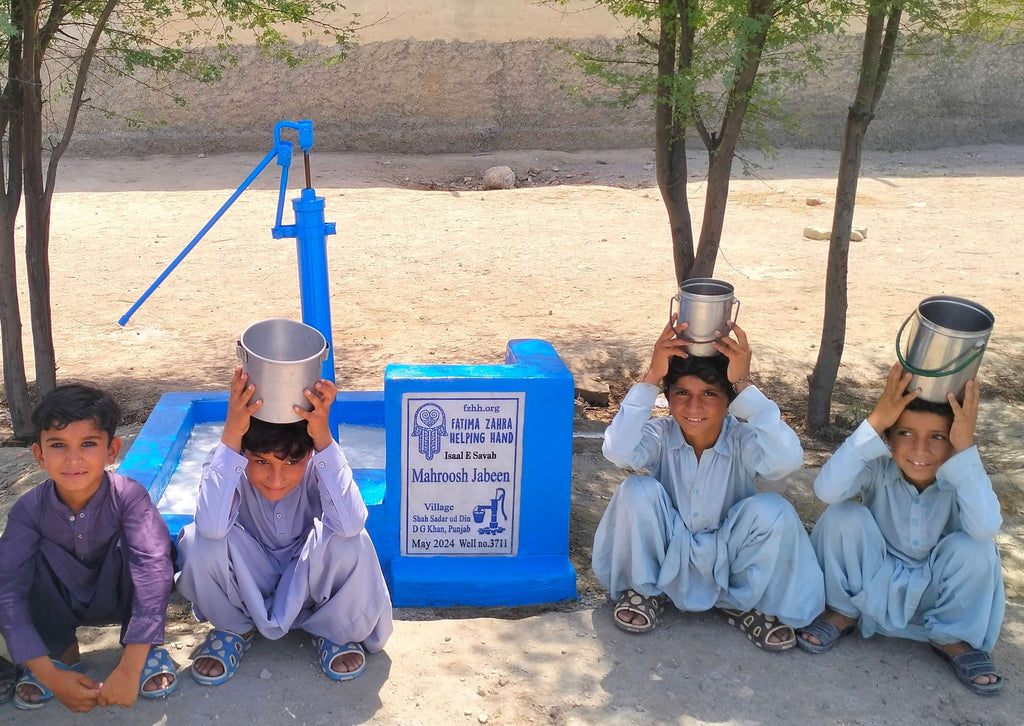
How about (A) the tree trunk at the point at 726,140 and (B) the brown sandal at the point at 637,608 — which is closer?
(B) the brown sandal at the point at 637,608

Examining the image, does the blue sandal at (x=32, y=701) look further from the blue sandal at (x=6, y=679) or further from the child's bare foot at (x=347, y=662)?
the child's bare foot at (x=347, y=662)

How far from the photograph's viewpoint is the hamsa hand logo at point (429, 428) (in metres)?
3.24

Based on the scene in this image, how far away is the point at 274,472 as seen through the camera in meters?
2.66

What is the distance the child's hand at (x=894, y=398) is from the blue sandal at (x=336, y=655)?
5.07 ft

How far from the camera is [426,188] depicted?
450 inches

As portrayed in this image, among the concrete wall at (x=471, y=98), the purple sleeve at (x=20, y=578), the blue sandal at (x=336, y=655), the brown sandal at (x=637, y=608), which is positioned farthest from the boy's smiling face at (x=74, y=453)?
the concrete wall at (x=471, y=98)

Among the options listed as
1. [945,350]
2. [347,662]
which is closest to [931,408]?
[945,350]

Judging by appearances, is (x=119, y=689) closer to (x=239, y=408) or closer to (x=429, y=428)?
(x=239, y=408)

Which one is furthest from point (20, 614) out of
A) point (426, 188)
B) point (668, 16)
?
point (426, 188)

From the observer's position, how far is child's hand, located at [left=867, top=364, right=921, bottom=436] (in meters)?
2.72

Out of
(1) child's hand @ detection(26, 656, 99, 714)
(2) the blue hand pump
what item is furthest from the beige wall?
(1) child's hand @ detection(26, 656, 99, 714)

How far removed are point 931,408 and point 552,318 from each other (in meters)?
3.92

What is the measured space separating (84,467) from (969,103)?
13025 millimetres

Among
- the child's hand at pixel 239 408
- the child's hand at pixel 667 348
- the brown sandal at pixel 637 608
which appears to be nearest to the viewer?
the child's hand at pixel 239 408
